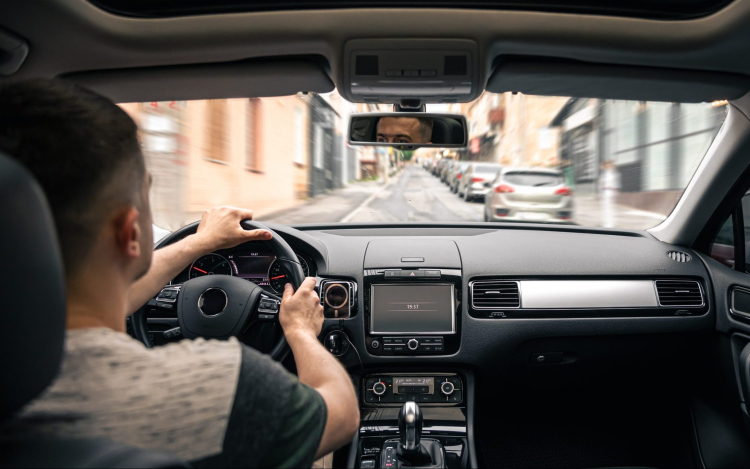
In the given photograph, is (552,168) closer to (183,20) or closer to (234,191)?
(183,20)

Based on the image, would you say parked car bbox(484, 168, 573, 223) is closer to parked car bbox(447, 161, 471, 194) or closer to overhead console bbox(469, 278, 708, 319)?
parked car bbox(447, 161, 471, 194)

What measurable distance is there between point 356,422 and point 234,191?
897 cm

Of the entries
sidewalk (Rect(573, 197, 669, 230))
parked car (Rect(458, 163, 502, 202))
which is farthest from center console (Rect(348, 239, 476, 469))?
parked car (Rect(458, 163, 502, 202))

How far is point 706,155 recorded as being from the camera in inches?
131

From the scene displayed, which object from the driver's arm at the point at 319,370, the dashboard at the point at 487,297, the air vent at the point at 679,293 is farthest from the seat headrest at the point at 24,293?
the air vent at the point at 679,293

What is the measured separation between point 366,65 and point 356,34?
0.17 meters

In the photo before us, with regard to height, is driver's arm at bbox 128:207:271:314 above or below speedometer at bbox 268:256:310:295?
above

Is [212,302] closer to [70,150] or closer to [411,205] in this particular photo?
[70,150]

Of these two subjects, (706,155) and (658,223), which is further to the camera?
(658,223)

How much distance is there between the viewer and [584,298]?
3.37 m

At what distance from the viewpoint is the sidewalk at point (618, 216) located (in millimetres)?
3986

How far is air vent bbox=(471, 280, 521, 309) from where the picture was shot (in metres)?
3.32

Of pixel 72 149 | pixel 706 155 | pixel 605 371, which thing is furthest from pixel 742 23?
pixel 72 149

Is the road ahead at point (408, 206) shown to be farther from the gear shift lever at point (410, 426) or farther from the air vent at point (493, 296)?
the gear shift lever at point (410, 426)
